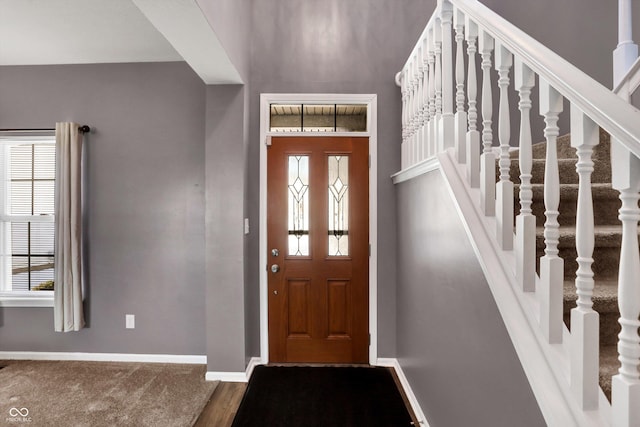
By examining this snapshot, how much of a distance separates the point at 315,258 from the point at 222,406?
4.25 feet

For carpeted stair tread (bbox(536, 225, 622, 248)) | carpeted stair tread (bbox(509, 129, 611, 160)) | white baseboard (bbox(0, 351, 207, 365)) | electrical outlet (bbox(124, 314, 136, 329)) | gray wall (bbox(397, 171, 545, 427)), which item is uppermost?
carpeted stair tread (bbox(509, 129, 611, 160))

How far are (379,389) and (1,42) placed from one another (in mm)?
4061

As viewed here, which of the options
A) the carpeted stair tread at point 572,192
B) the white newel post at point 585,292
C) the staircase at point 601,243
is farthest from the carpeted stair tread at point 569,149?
the white newel post at point 585,292

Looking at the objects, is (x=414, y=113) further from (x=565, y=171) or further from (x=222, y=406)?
(x=222, y=406)

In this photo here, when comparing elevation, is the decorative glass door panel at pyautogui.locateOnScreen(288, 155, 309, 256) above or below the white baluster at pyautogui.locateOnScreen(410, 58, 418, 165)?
below

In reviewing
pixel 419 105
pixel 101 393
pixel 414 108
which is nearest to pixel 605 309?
pixel 419 105

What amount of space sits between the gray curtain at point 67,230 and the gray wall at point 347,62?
1531 mm

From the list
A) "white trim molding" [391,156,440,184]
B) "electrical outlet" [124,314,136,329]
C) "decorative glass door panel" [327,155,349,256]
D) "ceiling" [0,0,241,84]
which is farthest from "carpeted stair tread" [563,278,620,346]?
"electrical outlet" [124,314,136,329]

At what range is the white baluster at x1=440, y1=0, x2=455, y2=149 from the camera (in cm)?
178

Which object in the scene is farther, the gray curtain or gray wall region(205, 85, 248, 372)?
the gray curtain

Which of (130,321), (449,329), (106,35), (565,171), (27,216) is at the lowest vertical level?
(130,321)

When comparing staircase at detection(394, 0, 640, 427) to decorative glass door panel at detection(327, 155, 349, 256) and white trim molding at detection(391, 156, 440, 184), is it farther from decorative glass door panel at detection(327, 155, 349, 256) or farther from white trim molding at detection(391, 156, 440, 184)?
decorative glass door panel at detection(327, 155, 349, 256)

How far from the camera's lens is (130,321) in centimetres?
313

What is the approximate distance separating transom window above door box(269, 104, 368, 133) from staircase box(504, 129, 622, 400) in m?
1.57
